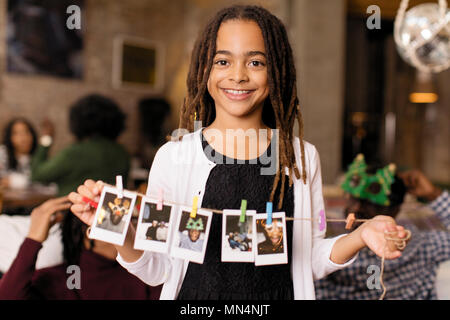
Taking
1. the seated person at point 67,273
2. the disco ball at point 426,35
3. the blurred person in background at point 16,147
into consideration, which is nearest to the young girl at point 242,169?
the seated person at point 67,273

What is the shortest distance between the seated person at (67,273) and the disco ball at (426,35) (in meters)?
2.22

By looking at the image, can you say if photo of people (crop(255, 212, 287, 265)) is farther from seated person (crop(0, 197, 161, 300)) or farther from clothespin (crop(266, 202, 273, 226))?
seated person (crop(0, 197, 161, 300))

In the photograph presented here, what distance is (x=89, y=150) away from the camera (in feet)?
9.07

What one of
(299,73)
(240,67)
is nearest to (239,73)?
(240,67)

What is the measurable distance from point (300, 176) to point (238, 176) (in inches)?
6.2

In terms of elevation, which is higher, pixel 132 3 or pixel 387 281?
pixel 132 3

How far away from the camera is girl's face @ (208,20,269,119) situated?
3.26 feet

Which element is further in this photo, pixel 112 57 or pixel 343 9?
pixel 112 57

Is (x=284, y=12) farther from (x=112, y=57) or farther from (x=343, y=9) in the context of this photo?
(x=112, y=57)

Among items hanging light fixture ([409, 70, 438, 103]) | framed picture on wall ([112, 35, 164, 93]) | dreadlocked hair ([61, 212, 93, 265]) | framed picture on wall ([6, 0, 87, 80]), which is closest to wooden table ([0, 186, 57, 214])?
dreadlocked hair ([61, 212, 93, 265])

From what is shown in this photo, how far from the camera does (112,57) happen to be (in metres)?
6.40

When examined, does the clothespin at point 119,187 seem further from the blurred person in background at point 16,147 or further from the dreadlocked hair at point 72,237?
the blurred person in background at point 16,147

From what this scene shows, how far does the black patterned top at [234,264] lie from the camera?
1025 millimetres

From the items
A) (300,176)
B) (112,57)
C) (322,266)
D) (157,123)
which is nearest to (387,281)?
(322,266)
